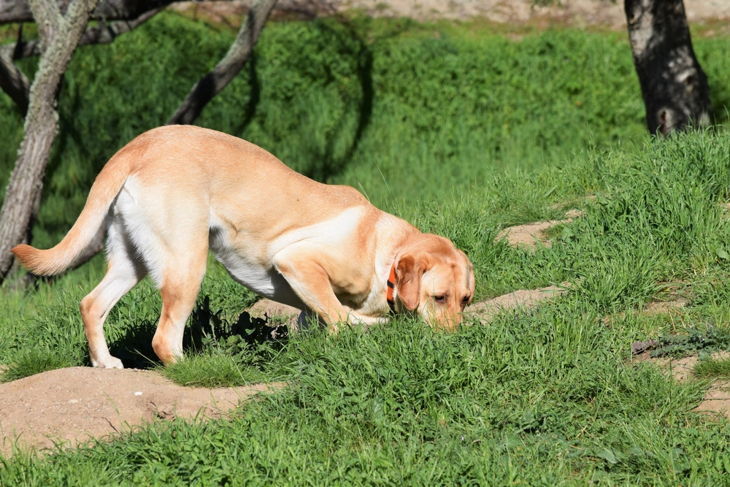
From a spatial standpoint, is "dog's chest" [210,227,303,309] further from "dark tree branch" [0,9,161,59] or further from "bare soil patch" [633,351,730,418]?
"dark tree branch" [0,9,161,59]

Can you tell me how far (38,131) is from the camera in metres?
8.80

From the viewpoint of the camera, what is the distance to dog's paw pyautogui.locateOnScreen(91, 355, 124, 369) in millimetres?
5836

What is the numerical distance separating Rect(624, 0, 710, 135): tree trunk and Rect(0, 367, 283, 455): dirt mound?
5.99m

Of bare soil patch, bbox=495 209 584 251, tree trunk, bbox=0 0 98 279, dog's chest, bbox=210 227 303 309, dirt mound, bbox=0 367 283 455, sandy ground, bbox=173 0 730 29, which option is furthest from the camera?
sandy ground, bbox=173 0 730 29

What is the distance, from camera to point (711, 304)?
568 cm

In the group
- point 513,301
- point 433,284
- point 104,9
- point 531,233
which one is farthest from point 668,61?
point 104,9

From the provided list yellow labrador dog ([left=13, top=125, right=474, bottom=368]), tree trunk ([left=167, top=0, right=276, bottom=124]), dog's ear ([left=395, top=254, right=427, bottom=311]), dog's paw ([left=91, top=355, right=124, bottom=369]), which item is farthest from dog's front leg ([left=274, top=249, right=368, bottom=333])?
tree trunk ([left=167, top=0, right=276, bottom=124])

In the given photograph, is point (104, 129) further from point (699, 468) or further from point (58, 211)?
point (699, 468)

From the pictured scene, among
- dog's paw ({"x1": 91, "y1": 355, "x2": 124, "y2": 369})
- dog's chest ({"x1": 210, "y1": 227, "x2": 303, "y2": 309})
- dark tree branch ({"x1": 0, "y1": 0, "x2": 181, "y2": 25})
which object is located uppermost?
dark tree branch ({"x1": 0, "y1": 0, "x2": 181, "y2": 25})

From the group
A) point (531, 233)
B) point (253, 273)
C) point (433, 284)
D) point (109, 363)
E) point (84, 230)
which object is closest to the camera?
point (84, 230)

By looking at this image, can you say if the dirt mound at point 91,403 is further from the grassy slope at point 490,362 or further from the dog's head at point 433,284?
the dog's head at point 433,284

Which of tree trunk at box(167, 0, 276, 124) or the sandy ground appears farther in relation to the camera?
the sandy ground

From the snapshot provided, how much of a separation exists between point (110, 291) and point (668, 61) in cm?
608

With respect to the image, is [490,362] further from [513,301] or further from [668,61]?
[668,61]
